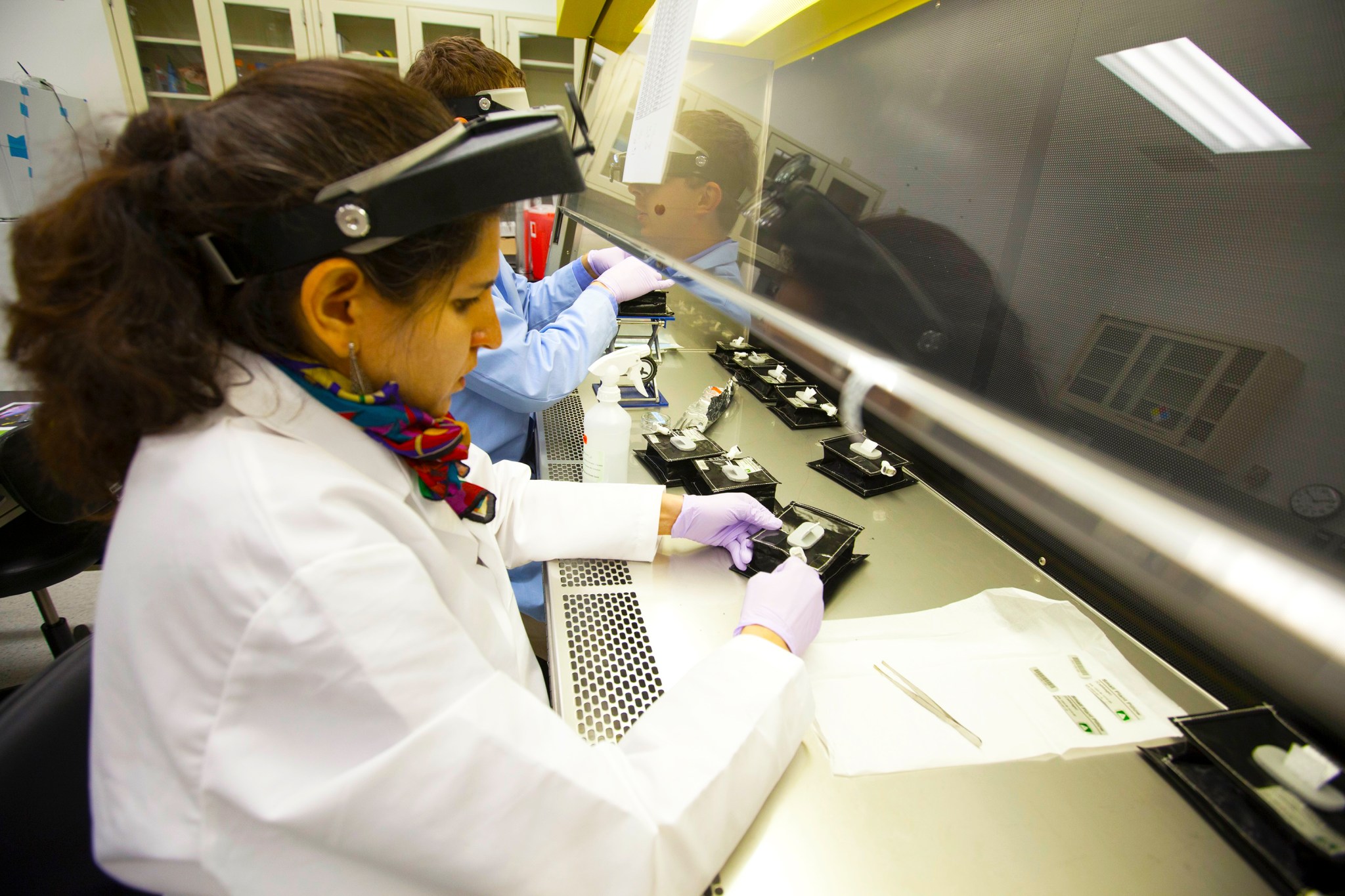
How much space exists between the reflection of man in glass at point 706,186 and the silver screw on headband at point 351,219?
57 cm

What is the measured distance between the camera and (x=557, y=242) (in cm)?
299

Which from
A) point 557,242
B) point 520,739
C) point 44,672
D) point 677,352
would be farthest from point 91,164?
point 557,242

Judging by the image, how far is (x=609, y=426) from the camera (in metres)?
1.22

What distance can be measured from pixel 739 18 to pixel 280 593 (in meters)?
1.18

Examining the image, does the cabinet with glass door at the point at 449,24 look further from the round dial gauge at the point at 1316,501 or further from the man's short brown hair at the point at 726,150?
the round dial gauge at the point at 1316,501

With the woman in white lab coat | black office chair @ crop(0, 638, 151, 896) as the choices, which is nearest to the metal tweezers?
the woman in white lab coat

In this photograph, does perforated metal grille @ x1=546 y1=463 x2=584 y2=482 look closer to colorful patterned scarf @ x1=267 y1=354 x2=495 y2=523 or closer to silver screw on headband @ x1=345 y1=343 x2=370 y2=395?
colorful patterned scarf @ x1=267 y1=354 x2=495 y2=523

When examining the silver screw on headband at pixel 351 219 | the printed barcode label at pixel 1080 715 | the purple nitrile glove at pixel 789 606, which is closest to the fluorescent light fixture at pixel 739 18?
the silver screw on headband at pixel 351 219

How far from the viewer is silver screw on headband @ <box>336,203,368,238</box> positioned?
0.52 meters

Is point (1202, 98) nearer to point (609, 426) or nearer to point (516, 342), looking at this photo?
point (609, 426)

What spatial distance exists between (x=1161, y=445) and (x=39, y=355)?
106cm

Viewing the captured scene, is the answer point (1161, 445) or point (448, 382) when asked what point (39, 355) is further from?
point (1161, 445)

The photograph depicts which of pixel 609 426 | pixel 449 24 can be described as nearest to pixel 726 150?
pixel 609 426

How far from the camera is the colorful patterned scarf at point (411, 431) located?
635 millimetres
